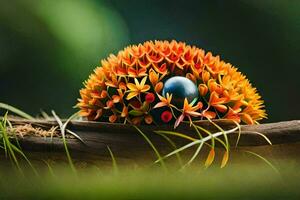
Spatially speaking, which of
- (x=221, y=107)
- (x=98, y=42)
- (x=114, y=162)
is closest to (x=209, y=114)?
(x=221, y=107)

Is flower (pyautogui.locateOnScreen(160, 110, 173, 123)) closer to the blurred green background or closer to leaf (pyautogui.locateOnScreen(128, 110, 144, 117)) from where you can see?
leaf (pyautogui.locateOnScreen(128, 110, 144, 117))

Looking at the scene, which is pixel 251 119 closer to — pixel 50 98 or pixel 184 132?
pixel 184 132

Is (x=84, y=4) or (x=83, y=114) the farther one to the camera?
(x=84, y=4)

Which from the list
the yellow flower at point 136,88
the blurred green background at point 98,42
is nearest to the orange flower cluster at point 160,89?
the yellow flower at point 136,88

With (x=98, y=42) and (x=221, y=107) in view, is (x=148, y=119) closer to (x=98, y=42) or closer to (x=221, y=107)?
(x=221, y=107)

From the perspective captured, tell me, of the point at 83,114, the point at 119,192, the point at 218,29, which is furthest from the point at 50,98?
the point at 119,192
